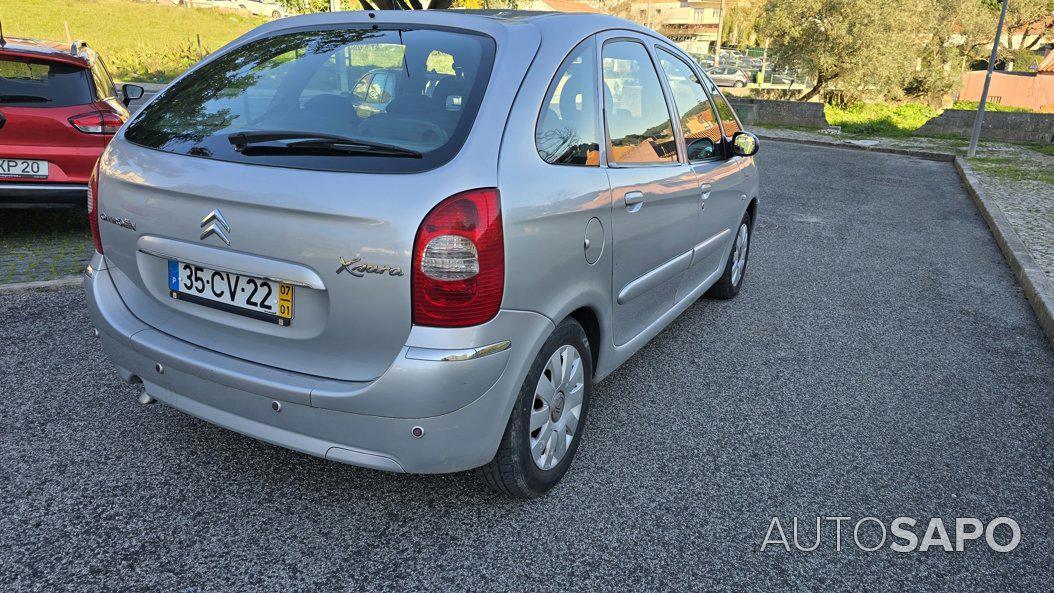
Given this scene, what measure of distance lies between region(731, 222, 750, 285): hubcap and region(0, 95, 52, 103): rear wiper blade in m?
4.94

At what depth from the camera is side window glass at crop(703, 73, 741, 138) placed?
4.40m

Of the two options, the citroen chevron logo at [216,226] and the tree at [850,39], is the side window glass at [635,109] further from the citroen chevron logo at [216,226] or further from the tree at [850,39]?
the tree at [850,39]

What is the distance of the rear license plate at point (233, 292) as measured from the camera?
225 cm

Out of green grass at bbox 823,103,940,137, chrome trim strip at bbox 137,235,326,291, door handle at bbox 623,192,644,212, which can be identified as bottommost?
green grass at bbox 823,103,940,137

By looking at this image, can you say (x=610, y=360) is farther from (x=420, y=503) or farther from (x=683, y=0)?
(x=683, y=0)

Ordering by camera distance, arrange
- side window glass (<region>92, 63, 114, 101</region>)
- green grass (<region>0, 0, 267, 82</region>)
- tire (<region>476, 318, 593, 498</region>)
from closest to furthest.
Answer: tire (<region>476, 318, 593, 498</region>)
side window glass (<region>92, 63, 114, 101</region>)
green grass (<region>0, 0, 267, 82</region>)

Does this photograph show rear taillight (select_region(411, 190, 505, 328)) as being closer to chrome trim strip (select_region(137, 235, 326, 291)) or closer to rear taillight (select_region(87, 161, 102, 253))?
chrome trim strip (select_region(137, 235, 326, 291))

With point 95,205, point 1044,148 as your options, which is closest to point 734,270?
point 95,205

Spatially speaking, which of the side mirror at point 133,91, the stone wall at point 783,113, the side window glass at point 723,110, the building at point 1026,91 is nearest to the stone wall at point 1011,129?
the stone wall at point 783,113

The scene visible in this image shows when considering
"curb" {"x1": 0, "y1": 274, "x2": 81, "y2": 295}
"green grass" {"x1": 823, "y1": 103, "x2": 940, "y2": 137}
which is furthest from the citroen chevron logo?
"green grass" {"x1": 823, "y1": 103, "x2": 940, "y2": 137}

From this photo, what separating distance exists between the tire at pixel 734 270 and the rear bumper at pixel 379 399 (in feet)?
9.51

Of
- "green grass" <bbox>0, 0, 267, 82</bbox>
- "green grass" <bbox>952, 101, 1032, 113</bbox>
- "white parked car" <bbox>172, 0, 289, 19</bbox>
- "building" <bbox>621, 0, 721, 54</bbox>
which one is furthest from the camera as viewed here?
"building" <bbox>621, 0, 721, 54</bbox>

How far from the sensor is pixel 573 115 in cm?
273

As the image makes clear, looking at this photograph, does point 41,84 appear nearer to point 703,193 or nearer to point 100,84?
point 100,84
